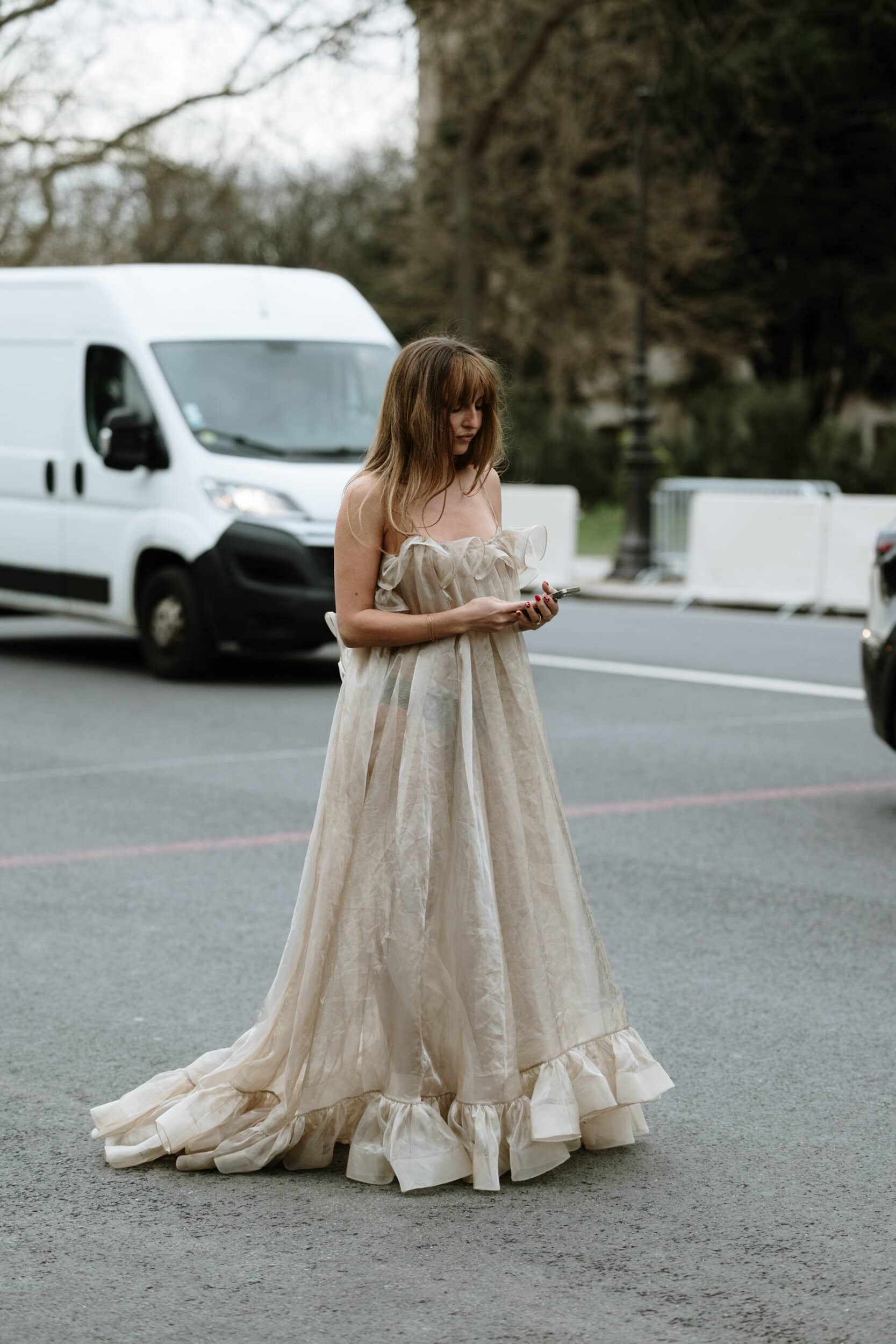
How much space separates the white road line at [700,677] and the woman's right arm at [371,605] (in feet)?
25.5

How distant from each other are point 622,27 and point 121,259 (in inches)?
540

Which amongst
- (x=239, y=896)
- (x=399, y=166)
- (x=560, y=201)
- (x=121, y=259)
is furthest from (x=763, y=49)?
(x=239, y=896)

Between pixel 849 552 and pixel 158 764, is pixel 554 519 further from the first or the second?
pixel 158 764

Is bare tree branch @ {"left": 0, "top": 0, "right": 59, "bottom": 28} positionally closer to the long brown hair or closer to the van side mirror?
the van side mirror

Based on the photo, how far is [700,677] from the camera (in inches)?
515

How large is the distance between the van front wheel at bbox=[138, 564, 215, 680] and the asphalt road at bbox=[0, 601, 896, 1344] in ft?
5.01

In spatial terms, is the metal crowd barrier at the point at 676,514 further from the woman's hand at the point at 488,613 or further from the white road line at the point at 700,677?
the woman's hand at the point at 488,613

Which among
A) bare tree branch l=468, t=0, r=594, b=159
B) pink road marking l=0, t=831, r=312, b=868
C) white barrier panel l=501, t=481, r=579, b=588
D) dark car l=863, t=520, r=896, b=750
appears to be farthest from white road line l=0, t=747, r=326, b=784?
bare tree branch l=468, t=0, r=594, b=159

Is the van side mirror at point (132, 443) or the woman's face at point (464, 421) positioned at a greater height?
the woman's face at point (464, 421)

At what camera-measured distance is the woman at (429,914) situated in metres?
4.06

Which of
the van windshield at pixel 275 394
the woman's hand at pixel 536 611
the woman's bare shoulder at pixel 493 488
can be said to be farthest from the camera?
the van windshield at pixel 275 394

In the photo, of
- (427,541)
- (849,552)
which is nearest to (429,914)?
(427,541)

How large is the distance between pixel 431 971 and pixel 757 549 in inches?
581

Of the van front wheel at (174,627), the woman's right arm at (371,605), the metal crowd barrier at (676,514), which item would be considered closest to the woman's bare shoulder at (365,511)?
the woman's right arm at (371,605)
